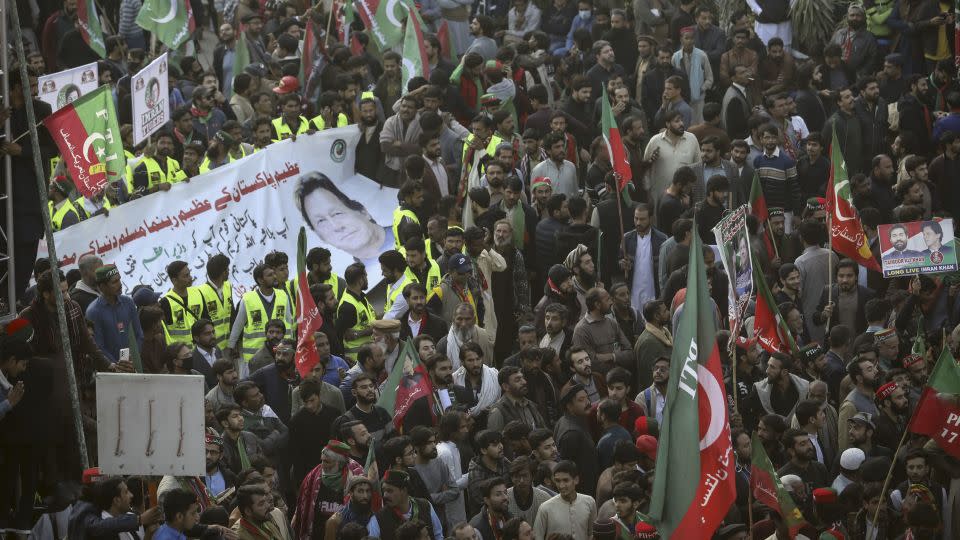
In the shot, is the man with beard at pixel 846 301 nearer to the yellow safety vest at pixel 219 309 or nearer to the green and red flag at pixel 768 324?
the green and red flag at pixel 768 324

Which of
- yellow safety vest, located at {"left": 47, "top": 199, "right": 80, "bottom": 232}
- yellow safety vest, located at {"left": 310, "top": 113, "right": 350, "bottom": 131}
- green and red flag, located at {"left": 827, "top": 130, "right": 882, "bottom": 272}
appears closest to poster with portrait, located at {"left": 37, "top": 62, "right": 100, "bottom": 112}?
yellow safety vest, located at {"left": 47, "top": 199, "right": 80, "bottom": 232}

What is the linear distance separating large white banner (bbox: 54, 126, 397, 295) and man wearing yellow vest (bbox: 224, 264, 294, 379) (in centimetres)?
169

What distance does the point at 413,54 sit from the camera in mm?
20125

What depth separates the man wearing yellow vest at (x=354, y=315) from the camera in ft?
51.4

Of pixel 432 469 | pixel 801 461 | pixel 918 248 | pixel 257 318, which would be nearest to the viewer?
pixel 432 469

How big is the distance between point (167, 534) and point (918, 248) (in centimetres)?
750

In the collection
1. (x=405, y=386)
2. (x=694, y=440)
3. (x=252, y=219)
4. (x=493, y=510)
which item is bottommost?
(x=252, y=219)

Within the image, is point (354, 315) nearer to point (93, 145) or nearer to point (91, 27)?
point (93, 145)

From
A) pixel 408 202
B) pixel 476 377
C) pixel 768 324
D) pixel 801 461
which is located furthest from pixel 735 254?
pixel 408 202

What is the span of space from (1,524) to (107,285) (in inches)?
124

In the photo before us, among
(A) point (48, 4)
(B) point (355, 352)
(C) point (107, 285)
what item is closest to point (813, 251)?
(B) point (355, 352)

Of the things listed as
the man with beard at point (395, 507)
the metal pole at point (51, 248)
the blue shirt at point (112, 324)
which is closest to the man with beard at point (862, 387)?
the man with beard at point (395, 507)

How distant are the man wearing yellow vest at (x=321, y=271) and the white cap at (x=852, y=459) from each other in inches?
179

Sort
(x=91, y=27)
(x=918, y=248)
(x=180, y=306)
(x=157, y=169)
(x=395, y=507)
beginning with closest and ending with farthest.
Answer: (x=395, y=507)
(x=180, y=306)
(x=918, y=248)
(x=157, y=169)
(x=91, y=27)
